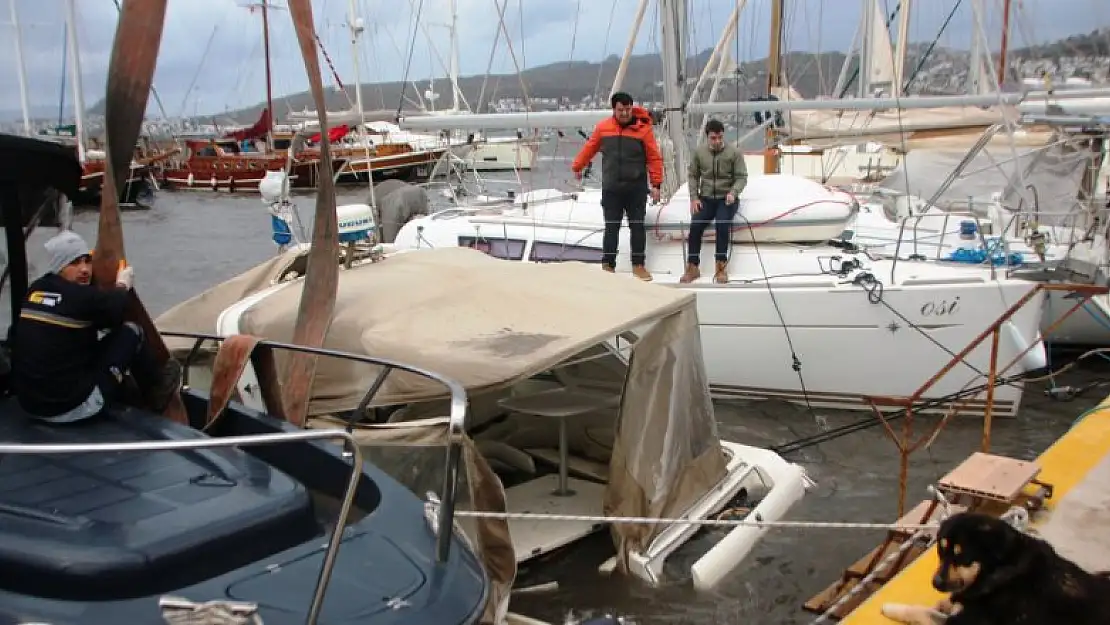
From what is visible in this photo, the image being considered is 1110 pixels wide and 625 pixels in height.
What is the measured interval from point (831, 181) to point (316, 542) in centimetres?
1859

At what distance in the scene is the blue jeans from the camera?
10773 millimetres

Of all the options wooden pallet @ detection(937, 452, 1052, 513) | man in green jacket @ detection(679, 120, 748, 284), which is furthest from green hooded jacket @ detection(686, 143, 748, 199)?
wooden pallet @ detection(937, 452, 1052, 513)

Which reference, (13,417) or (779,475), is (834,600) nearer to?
(779,475)

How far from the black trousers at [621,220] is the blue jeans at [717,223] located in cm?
62

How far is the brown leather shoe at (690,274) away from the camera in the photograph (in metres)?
10.8

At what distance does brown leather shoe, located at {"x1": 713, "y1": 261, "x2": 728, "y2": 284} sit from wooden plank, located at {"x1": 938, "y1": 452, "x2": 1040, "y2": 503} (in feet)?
16.8

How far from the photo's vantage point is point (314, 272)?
18.4 ft

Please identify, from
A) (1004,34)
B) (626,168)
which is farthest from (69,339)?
(1004,34)

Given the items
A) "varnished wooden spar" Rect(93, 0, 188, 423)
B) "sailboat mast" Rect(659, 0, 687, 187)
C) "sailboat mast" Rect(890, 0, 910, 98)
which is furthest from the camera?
"sailboat mast" Rect(890, 0, 910, 98)

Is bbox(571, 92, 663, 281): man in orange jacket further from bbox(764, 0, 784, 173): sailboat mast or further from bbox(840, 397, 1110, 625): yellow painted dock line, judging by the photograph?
bbox(764, 0, 784, 173): sailboat mast

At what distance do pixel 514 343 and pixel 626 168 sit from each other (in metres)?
5.80

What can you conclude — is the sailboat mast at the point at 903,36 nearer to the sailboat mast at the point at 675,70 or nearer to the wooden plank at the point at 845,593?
the sailboat mast at the point at 675,70

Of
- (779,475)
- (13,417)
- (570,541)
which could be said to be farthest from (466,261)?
(13,417)

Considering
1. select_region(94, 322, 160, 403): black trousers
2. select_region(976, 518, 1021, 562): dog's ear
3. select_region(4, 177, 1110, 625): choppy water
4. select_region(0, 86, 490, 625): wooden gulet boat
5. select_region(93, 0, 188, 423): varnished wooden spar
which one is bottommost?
select_region(4, 177, 1110, 625): choppy water
